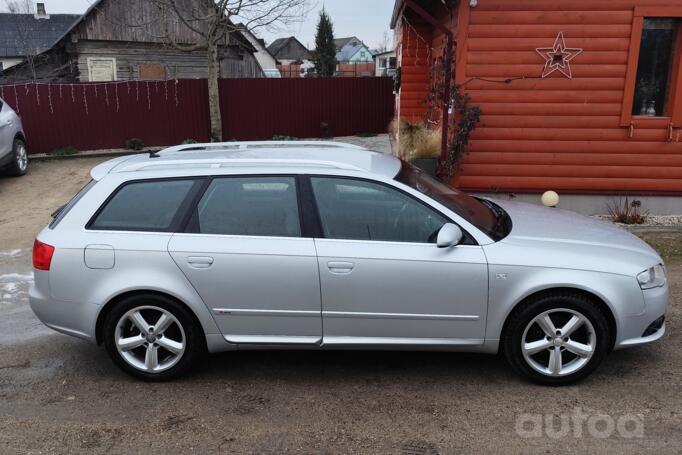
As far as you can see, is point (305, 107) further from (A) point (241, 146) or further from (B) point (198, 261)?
(B) point (198, 261)

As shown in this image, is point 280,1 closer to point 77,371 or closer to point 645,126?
point 645,126

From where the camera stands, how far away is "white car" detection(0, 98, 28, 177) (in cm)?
1054

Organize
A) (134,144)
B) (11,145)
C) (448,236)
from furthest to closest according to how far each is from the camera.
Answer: (134,144) → (11,145) → (448,236)

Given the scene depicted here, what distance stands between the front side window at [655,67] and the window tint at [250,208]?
6.42m

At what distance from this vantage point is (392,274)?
373cm

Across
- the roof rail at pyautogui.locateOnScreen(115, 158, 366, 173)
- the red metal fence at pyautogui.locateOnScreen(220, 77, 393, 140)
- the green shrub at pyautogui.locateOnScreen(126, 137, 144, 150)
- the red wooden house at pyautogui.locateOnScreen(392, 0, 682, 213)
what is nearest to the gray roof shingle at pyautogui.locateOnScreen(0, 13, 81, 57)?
the green shrub at pyautogui.locateOnScreen(126, 137, 144, 150)

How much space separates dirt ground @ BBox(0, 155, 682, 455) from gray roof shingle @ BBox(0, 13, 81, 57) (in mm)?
28487

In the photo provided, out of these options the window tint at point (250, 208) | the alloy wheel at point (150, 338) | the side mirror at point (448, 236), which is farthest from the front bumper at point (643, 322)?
the alloy wheel at point (150, 338)

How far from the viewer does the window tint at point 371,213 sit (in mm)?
3834

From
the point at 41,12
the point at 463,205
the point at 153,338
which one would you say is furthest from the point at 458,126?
the point at 41,12

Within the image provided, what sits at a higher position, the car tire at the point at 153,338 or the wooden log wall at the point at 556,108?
the wooden log wall at the point at 556,108

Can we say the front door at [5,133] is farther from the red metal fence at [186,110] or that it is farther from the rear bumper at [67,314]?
the rear bumper at [67,314]

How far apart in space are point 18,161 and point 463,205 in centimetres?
1002

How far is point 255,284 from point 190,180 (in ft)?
2.86
